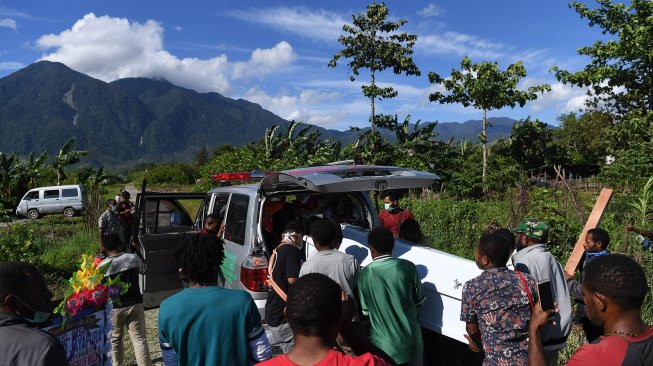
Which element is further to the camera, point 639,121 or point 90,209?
point 639,121

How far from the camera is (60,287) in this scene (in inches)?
322

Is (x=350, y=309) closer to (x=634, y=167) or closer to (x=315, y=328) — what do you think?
(x=315, y=328)

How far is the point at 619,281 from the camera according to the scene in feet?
6.59

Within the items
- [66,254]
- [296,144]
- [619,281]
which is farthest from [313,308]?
[296,144]

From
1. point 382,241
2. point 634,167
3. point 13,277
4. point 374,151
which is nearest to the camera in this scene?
point 13,277

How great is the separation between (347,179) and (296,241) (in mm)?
709

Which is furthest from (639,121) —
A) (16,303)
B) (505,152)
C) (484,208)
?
(16,303)

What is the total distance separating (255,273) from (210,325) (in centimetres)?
187

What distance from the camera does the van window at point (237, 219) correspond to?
4.92 m

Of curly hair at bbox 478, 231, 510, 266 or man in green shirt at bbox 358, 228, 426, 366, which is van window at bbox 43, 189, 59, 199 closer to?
man in green shirt at bbox 358, 228, 426, 366

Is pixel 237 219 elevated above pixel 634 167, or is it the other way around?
pixel 634 167

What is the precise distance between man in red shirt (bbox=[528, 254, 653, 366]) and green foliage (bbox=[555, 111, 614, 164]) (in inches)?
1406

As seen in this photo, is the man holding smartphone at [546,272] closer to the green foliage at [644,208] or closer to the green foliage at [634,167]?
the green foliage at [644,208]

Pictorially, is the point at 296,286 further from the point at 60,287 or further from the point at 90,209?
the point at 90,209
